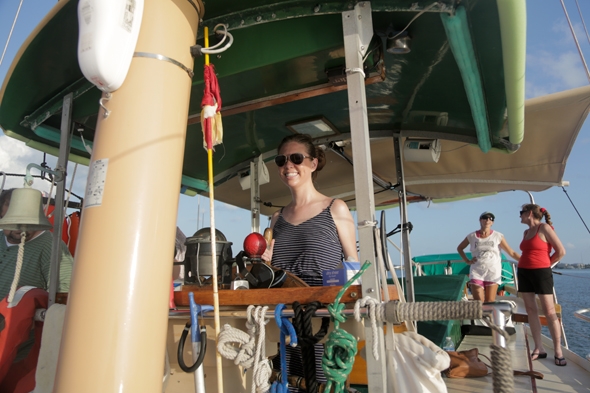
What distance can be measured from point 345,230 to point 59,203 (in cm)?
163

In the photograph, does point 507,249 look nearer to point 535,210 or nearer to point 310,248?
point 535,210

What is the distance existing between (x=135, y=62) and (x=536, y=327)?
4625 mm

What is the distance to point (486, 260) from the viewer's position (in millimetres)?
5371

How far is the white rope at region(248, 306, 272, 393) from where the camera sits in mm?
1432

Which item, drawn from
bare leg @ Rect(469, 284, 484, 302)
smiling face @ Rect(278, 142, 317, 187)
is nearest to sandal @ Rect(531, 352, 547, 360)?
bare leg @ Rect(469, 284, 484, 302)

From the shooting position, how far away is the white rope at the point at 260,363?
1432 mm

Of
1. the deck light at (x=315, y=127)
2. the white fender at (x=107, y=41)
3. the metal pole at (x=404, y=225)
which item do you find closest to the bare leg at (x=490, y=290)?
the metal pole at (x=404, y=225)

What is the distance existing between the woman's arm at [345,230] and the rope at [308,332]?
722 millimetres

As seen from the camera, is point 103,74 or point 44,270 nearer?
point 103,74

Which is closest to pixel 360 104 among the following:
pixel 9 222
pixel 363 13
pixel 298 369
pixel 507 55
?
pixel 363 13

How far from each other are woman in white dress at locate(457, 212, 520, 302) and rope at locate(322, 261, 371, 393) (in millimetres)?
4652

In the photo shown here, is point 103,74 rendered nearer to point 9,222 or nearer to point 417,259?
point 9,222

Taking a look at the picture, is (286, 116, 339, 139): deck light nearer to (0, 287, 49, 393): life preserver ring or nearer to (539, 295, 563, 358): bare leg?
(0, 287, 49, 393): life preserver ring

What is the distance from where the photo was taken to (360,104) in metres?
1.69
